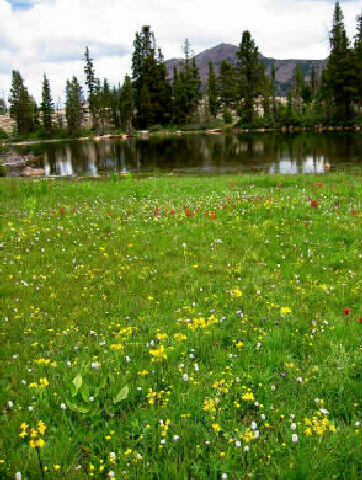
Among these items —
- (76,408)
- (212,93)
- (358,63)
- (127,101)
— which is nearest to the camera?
(76,408)

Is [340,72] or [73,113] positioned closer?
[340,72]

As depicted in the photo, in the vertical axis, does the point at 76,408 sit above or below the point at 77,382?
below

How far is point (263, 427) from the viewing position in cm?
424

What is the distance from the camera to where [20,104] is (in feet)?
459

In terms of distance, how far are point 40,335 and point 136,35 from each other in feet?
457

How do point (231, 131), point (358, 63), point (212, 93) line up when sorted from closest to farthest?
point (358, 63)
point (231, 131)
point (212, 93)

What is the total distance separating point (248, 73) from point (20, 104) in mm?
78934

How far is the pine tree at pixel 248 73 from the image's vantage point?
11138cm

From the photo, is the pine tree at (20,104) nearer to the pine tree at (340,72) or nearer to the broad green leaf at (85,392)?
the pine tree at (340,72)

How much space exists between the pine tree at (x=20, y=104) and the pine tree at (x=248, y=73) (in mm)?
74762

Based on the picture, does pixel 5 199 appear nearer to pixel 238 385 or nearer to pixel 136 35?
pixel 238 385

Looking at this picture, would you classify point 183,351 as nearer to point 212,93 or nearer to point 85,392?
point 85,392

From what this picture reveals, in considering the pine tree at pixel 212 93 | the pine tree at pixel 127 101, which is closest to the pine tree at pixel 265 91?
the pine tree at pixel 212 93

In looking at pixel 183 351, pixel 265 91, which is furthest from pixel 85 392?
pixel 265 91
